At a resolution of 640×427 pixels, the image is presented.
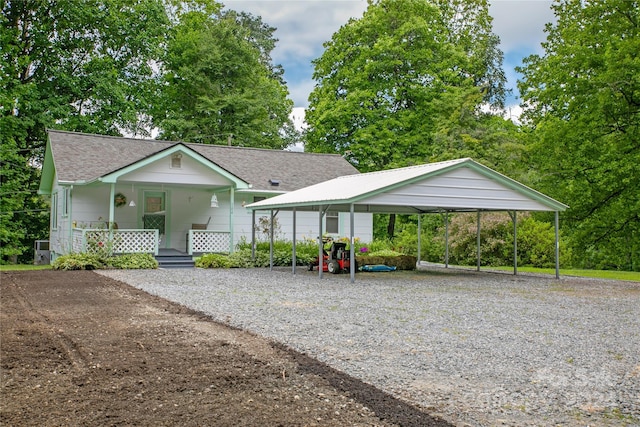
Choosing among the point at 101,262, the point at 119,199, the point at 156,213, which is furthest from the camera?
the point at 156,213

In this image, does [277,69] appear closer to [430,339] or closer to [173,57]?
[173,57]

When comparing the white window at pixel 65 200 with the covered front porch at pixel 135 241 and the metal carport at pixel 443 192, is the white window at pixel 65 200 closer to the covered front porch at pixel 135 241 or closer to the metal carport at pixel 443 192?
the covered front porch at pixel 135 241

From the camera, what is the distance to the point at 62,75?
26500 mm

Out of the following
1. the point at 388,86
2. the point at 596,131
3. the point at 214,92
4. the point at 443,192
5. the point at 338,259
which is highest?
the point at 388,86

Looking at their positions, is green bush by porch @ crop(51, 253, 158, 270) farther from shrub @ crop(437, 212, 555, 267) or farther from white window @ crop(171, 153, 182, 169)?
shrub @ crop(437, 212, 555, 267)

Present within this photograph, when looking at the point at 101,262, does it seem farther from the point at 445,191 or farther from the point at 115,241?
the point at 445,191

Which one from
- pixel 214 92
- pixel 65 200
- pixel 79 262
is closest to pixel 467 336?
pixel 79 262

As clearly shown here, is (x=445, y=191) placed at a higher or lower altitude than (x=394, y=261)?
higher

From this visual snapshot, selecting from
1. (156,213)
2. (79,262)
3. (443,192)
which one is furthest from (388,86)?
(79,262)

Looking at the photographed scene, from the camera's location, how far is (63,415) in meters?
4.04

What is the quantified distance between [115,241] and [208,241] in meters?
3.17

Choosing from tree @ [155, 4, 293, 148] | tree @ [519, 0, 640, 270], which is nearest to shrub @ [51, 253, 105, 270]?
tree @ [155, 4, 293, 148]

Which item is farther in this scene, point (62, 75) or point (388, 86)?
point (388, 86)

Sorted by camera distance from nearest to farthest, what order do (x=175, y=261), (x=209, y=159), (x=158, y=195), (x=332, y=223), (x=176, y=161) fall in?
(x=175, y=261), (x=176, y=161), (x=209, y=159), (x=158, y=195), (x=332, y=223)
